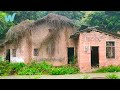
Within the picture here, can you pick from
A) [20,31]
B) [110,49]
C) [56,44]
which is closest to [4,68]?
[20,31]

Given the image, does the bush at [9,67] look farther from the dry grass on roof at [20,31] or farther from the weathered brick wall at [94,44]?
the weathered brick wall at [94,44]

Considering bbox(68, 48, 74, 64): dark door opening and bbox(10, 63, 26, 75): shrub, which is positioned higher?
bbox(68, 48, 74, 64): dark door opening

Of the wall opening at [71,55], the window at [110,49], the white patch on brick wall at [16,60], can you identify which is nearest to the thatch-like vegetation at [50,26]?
the white patch on brick wall at [16,60]

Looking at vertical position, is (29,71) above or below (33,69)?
below

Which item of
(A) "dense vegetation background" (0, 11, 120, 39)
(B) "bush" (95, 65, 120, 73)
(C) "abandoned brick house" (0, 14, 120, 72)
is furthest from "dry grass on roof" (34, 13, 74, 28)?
(B) "bush" (95, 65, 120, 73)

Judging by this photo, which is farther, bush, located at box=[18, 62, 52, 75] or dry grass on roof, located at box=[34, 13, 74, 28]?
dry grass on roof, located at box=[34, 13, 74, 28]

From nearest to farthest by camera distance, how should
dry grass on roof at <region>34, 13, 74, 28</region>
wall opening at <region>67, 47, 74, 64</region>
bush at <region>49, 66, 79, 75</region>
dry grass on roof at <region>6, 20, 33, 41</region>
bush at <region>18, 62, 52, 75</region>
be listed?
1. bush at <region>49, 66, 79, 75</region>
2. bush at <region>18, 62, 52, 75</region>
3. dry grass on roof at <region>34, 13, 74, 28</region>
4. dry grass on roof at <region>6, 20, 33, 41</region>
5. wall opening at <region>67, 47, 74, 64</region>

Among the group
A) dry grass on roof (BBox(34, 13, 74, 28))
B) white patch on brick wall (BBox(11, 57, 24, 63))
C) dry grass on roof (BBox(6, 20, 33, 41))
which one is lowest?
white patch on brick wall (BBox(11, 57, 24, 63))

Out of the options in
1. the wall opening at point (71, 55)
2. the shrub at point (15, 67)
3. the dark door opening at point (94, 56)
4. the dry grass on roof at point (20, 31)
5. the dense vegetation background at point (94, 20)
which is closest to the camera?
the shrub at point (15, 67)

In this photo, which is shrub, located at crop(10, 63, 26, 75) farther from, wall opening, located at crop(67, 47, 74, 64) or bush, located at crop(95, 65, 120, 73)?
bush, located at crop(95, 65, 120, 73)

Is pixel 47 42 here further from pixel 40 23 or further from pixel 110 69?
pixel 110 69
